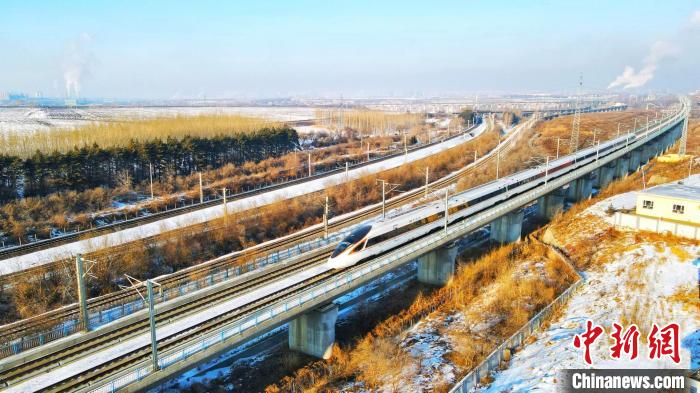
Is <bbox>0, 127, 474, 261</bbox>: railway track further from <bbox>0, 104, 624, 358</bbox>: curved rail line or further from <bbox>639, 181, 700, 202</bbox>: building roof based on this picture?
A: <bbox>639, 181, 700, 202</bbox>: building roof

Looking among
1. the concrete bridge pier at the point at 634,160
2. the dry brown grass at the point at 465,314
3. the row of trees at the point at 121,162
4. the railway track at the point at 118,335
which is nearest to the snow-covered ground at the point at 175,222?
the railway track at the point at 118,335

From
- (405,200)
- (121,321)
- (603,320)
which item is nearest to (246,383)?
(121,321)

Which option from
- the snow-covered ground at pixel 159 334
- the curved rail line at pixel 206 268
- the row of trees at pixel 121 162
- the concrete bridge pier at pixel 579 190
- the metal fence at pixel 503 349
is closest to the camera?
the snow-covered ground at pixel 159 334

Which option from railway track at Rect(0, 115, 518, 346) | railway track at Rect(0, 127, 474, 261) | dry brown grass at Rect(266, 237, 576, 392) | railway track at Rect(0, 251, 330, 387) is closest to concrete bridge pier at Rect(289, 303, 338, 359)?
dry brown grass at Rect(266, 237, 576, 392)

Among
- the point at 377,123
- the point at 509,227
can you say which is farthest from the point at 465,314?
the point at 377,123

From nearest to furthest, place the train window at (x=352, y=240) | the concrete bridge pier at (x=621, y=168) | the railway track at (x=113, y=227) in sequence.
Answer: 1. the train window at (x=352, y=240)
2. the railway track at (x=113, y=227)
3. the concrete bridge pier at (x=621, y=168)

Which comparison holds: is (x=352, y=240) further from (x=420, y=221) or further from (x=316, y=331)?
(x=420, y=221)

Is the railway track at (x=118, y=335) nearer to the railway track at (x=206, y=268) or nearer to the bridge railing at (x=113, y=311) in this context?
the bridge railing at (x=113, y=311)
